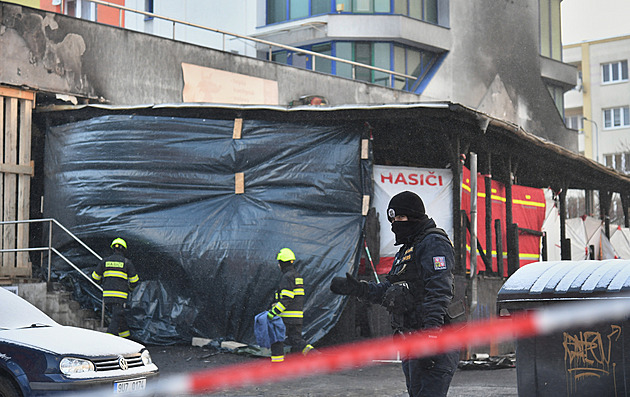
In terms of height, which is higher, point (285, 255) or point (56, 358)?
point (285, 255)

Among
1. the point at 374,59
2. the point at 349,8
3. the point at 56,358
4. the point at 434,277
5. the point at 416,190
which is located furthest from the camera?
the point at 349,8

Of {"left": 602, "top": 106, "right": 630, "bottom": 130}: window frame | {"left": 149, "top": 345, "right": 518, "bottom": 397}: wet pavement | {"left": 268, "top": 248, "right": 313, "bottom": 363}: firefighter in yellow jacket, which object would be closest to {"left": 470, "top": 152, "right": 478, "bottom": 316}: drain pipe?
{"left": 149, "top": 345, "right": 518, "bottom": 397}: wet pavement

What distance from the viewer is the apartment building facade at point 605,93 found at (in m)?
54.7

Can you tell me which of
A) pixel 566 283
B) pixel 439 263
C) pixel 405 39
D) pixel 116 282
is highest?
pixel 405 39

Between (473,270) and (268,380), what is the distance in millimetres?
4731

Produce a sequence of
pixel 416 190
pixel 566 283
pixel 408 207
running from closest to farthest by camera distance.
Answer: pixel 408 207 → pixel 566 283 → pixel 416 190

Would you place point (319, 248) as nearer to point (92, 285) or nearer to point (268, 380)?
point (268, 380)

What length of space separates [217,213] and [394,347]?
13.7 feet

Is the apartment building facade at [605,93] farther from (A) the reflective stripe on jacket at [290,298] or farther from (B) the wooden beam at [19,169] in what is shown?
(A) the reflective stripe on jacket at [290,298]

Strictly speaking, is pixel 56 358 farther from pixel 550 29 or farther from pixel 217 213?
pixel 550 29

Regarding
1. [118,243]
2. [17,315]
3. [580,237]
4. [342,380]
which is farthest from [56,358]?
[580,237]

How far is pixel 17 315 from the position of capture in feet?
28.1

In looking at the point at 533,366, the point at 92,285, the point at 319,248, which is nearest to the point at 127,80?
the point at 92,285

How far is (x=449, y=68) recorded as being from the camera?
31.4 metres
